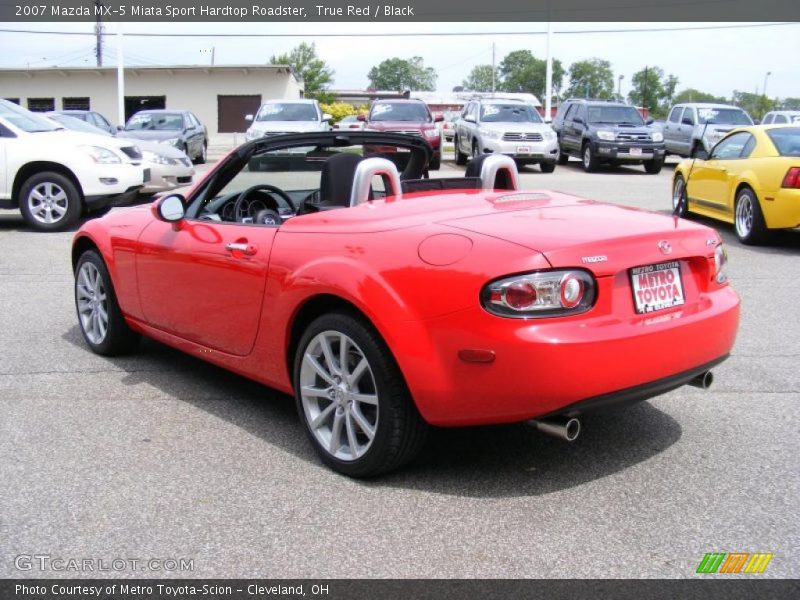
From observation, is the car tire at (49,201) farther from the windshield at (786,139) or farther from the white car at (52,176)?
the windshield at (786,139)

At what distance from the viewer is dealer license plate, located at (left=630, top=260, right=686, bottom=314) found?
3527mm

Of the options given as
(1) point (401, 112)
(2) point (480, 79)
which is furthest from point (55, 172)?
(2) point (480, 79)

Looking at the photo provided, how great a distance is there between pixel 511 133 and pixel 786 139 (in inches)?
455

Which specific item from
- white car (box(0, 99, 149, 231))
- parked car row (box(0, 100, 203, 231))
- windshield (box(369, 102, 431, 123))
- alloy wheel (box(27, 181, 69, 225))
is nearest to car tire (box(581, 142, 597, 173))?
windshield (box(369, 102, 431, 123))

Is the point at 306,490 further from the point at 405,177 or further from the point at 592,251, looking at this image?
the point at 405,177

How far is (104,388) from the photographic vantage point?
5102 mm

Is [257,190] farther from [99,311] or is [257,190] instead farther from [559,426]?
[559,426]

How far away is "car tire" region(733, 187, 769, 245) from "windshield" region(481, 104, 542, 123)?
40.3 ft

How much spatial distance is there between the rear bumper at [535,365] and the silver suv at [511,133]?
58.3 feet

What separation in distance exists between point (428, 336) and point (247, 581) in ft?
3.63

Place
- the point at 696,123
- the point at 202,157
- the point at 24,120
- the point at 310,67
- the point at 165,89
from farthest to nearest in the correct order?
the point at 310,67 → the point at 165,89 → the point at 202,157 → the point at 696,123 → the point at 24,120

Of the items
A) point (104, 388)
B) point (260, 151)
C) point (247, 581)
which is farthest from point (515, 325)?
point (104, 388)

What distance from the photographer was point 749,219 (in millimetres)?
10344

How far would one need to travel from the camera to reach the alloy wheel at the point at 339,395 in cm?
370
